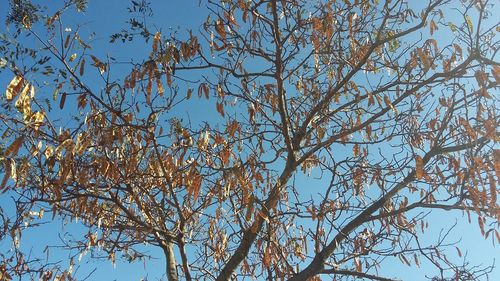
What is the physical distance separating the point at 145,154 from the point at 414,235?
2.65m

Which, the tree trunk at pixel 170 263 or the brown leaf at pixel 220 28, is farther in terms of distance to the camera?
the tree trunk at pixel 170 263

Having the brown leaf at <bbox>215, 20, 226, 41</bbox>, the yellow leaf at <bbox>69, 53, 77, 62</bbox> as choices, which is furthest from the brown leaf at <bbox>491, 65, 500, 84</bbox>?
the yellow leaf at <bbox>69, 53, 77, 62</bbox>

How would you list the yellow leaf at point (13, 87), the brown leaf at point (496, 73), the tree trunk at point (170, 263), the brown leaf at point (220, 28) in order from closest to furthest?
the yellow leaf at point (13, 87) < the brown leaf at point (496, 73) < the brown leaf at point (220, 28) < the tree trunk at point (170, 263)

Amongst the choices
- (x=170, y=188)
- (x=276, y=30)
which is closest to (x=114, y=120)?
(x=170, y=188)

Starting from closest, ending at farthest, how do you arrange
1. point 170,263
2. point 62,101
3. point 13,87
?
point 13,87, point 62,101, point 170,263

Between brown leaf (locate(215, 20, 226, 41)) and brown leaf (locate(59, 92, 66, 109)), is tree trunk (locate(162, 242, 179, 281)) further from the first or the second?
brown leaf (locate(215, 20, 226, 41))

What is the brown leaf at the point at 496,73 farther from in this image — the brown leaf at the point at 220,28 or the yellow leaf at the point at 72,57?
the yellow leaf at the point at 72,57

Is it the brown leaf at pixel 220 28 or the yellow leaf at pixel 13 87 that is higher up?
the brown leaf at pixel 220 28

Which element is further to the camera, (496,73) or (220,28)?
(220,28)

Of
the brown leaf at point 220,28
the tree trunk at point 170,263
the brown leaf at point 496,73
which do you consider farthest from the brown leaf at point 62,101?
the brown leaf at point 496,73

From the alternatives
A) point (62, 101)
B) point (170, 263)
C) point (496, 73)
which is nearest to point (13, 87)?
point (62, 101)

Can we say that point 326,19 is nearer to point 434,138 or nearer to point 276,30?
point 276,30

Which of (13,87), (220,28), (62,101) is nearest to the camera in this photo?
(13,87)

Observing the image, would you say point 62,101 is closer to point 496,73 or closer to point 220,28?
point 220,28
